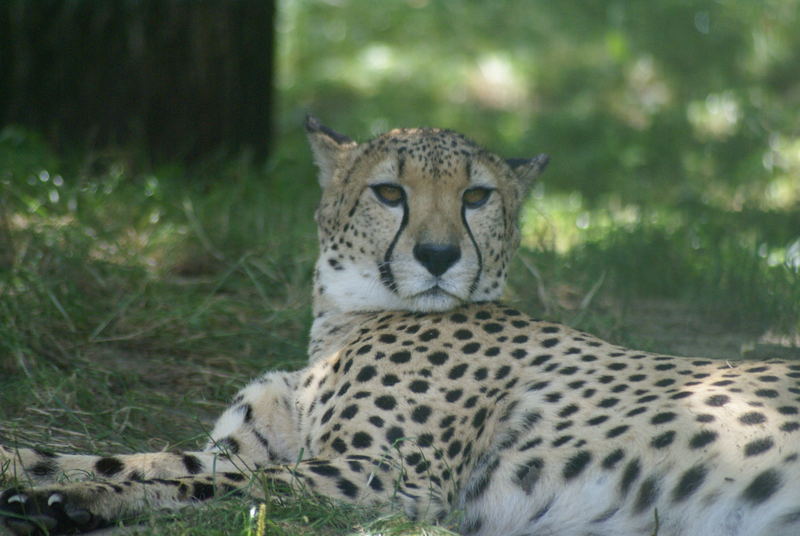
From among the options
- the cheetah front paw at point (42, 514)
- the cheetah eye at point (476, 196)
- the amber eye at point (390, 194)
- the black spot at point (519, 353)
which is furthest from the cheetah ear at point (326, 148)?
the cheetah front paw at point (42, 514)

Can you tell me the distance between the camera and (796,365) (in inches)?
130

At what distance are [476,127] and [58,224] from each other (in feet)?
14.9

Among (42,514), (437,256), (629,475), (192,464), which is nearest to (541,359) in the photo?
(437,256)

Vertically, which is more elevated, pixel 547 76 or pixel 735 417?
pixel 547 76

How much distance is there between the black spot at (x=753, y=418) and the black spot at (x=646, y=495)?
0.28 metres

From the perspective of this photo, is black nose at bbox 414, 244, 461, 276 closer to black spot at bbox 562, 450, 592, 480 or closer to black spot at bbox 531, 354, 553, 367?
black spot at bbox 531, 354, 553, 367

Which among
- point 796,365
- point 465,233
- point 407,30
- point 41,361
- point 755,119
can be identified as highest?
point 407,30

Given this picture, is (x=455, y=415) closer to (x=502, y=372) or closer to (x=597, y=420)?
(x=502, y=372)

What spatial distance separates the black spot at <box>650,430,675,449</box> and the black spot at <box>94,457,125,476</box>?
143 cm

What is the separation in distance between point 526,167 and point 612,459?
54.1 inches

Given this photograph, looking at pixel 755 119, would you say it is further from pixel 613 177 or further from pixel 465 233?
pixel 465 233

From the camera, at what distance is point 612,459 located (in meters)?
3.02

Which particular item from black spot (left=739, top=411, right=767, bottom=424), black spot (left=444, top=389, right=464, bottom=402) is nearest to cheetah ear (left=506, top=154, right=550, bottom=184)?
black spot (left=444, top=389, right=464, bottom=402)

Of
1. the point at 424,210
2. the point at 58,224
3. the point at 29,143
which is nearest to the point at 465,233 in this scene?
the point at 424,210
